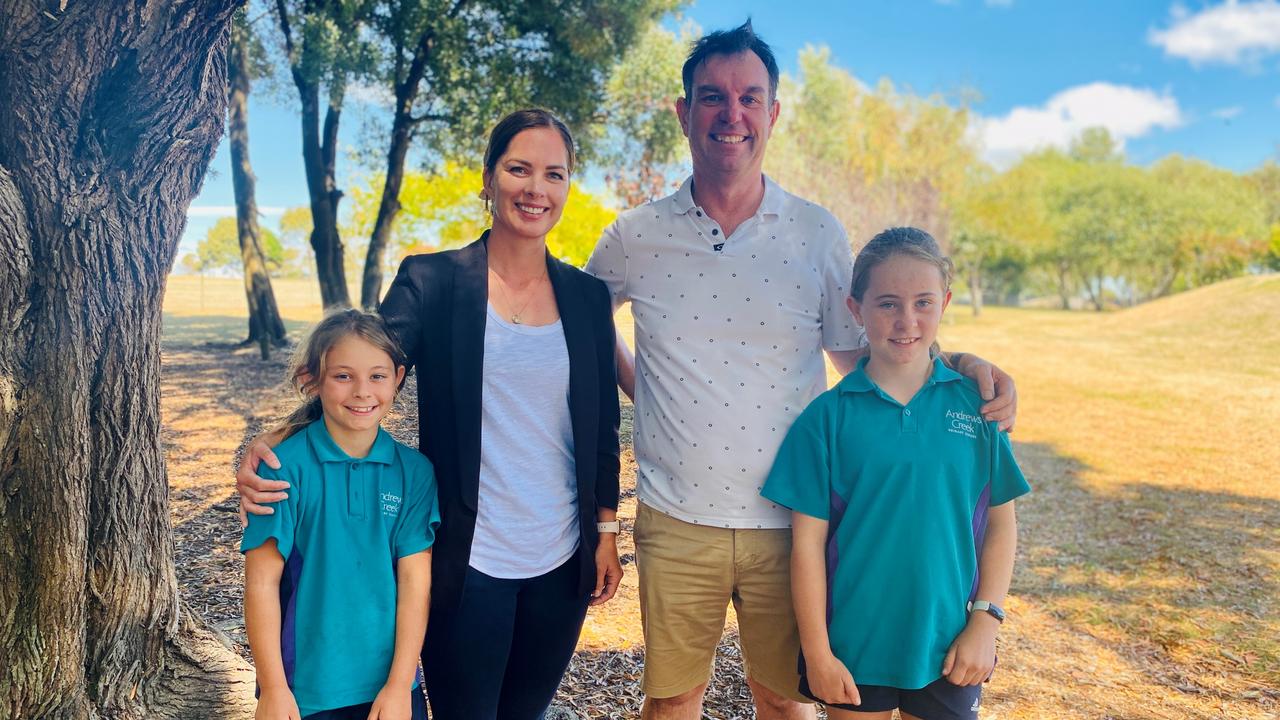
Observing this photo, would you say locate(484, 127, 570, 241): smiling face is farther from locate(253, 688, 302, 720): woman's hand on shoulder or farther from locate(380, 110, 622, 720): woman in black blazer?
locate(253, 688, 302, 720): woman's hand on shoulder

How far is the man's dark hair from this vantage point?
257 centimetres

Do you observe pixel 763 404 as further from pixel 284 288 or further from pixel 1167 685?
pixel 284 288

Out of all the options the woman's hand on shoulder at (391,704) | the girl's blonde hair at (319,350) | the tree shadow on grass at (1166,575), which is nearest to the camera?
the woman's hand on shoulder at (391,704)

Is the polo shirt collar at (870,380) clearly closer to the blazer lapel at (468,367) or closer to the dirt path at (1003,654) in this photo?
the blazer lapel at (468,367)

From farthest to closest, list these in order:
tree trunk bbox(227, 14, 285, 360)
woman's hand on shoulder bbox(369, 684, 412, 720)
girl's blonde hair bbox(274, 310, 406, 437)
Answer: tree trunk bbox(227, 14, 285, 360)
girl's blonde hair bbox(274, 310, 406, 437)
woman's hand on shoulder bbox(369, 684, 412, 720)

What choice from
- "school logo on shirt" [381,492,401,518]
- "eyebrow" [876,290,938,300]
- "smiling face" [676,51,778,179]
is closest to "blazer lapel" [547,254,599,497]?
"school logo on shirt" [381,492,401,518]

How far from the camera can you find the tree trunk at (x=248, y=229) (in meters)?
13.4

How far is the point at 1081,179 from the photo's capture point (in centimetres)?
5088

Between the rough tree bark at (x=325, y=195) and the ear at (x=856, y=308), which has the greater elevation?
the rough tree bark at (x=325, y=195)

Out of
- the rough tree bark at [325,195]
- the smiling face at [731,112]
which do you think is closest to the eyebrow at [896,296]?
the smiling face at [731,112]

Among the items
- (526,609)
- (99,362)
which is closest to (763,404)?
(526,609)

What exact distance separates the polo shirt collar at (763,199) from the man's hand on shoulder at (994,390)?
2.45 ft

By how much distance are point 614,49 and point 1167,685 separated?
1100cm

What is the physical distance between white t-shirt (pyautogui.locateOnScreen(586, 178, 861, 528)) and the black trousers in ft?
1.61
